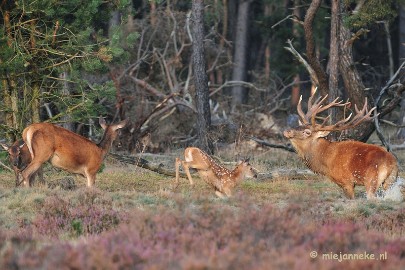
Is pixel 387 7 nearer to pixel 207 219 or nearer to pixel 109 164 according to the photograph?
pixel 109 164

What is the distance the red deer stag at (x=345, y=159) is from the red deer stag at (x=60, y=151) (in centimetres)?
351

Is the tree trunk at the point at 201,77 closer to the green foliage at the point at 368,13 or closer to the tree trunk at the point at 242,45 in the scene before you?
the green foliage at the point at 368,13

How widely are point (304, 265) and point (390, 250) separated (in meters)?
2.17

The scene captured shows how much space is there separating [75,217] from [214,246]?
15.1 ft

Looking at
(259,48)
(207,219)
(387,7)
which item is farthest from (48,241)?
(259,48)

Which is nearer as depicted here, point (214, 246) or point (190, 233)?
point (214, 246)

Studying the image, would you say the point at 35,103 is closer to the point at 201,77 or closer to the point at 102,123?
the point at 102,123

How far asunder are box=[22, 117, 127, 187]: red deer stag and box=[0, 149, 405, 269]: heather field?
0.50 meters

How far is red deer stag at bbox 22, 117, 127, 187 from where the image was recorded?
14.7 metres

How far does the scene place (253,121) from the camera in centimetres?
2769

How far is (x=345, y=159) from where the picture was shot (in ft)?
49.2

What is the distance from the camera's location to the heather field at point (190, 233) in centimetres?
853

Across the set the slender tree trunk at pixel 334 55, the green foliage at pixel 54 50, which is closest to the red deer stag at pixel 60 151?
the green foliage at pixel 54 50

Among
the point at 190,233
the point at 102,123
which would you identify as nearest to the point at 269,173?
the point at 102,123
